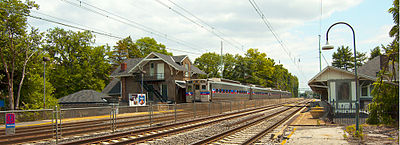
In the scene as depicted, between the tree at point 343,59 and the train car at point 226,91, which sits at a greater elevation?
the tree at point 343,59

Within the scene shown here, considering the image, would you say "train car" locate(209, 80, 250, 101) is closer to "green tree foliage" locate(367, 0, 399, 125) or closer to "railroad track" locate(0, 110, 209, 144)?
"railroad track" locate(0, 110, 209, 144)

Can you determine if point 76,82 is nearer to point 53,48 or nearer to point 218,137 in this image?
point 53,48

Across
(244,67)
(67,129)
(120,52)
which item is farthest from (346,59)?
(67,129)

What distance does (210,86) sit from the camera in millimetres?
30922

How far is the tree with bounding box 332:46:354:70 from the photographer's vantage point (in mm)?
82188

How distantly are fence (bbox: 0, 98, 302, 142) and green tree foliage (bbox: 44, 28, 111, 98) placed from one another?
A: 1288 inches

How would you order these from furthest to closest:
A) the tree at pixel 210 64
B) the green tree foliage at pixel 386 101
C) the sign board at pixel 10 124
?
the tree at pixel 210 64 → the green tree foliage at pixel 386 101 → the sign board at pixel 10 124

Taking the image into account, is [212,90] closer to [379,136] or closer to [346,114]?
[346,114]

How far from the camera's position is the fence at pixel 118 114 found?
39.5ft

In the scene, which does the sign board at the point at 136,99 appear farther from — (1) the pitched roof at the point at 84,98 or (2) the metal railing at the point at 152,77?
(2) the metal railing at the point at 152,77

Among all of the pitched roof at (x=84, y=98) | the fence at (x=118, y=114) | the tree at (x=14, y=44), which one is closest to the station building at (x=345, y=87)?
the fence at (x=118, y=114)

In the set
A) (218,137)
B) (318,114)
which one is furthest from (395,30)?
(318,114)

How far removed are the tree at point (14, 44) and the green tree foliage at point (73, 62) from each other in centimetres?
2347

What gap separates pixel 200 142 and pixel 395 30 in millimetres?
8090
